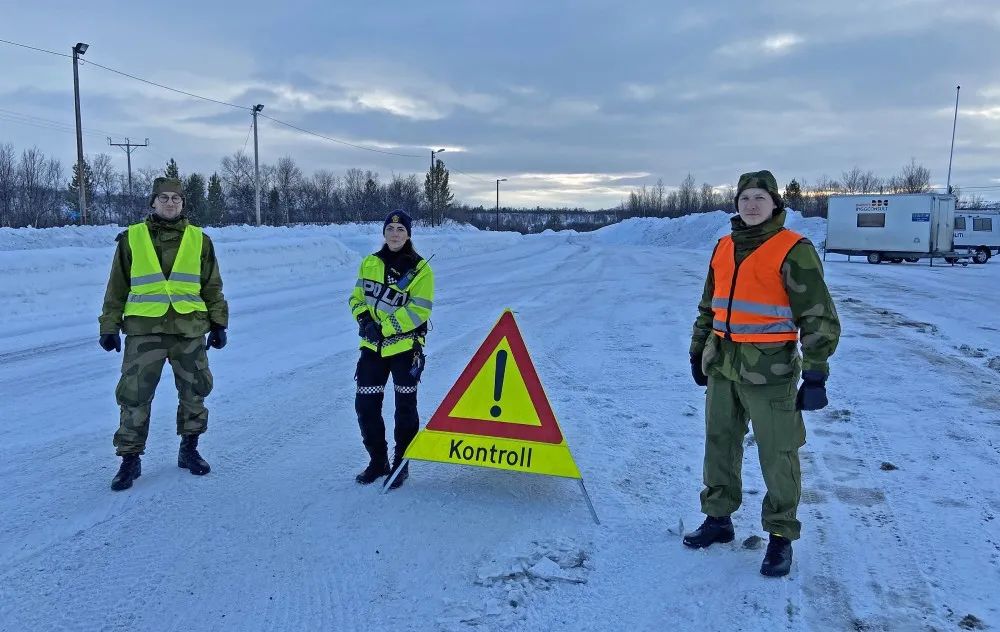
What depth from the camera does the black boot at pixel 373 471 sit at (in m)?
4.55

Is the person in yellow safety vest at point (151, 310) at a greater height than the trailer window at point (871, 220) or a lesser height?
lesser

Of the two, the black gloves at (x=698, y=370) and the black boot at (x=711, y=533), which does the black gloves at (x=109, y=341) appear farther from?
the black boot at (x=711, y=533)

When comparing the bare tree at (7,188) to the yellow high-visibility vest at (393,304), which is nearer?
the yellow high-visibility vest at (393,304)

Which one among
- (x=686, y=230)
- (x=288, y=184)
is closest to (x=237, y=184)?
(x=288, y=184)

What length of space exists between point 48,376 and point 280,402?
2.88 metres

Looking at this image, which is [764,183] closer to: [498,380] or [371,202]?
[498,380]

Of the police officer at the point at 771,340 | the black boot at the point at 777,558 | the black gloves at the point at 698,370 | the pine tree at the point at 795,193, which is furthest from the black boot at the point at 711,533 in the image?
the pine tree at the point at 795,193

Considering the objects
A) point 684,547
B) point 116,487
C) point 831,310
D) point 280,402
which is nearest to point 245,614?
point 116,487

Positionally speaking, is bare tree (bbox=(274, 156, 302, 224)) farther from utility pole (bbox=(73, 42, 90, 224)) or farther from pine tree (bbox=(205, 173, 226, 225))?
utility pole (bbox=(73, 42, 90, 224))

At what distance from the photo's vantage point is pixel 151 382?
457 centimetres

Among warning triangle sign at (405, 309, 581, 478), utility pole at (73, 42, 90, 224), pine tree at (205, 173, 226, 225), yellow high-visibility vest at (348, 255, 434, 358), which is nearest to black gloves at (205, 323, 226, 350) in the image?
yellow high-visibility vest at (348, 255, 434, 358)

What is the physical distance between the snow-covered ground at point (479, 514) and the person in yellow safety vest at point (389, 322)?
0.48 m

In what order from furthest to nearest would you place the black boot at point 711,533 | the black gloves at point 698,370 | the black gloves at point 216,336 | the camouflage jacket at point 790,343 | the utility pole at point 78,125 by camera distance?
1. the utility pole at point 78,125
2. the black gloves at point 216,336
3. the black gloves at point 698,370
4. the black boot at point 711,533
5. the camouflage jacket at point 790,343

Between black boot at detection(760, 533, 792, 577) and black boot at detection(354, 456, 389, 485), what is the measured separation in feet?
7.93
